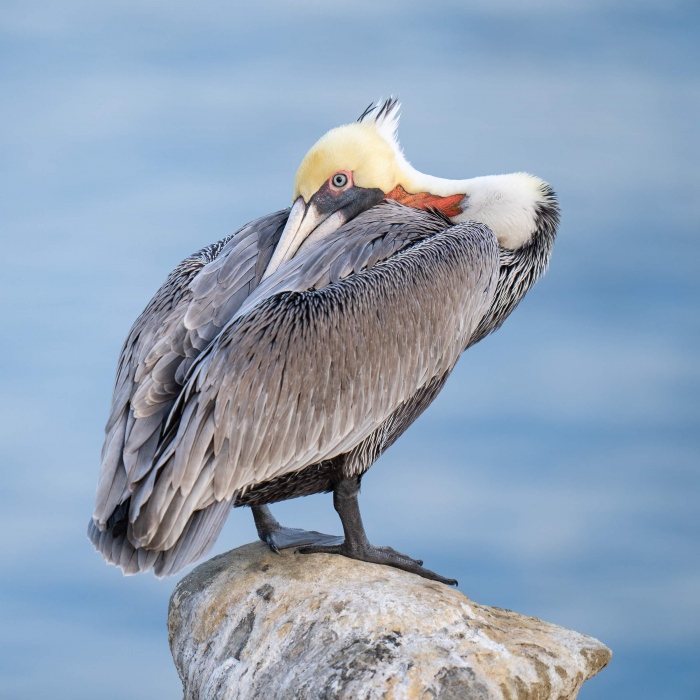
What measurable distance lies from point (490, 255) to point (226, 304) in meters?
1.41

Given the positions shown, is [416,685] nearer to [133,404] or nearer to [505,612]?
[505,612]

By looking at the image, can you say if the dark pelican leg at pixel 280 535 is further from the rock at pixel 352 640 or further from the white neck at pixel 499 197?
the white neck at pixel 499 197

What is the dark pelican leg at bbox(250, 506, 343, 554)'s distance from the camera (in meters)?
6.53

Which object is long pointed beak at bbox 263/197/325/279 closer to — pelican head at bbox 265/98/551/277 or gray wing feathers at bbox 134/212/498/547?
pelican head at bbox 265/98/551/277

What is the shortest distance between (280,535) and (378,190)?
6.54ft

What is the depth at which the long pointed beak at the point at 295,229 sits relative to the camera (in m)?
6.56

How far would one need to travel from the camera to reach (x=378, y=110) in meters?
6.95

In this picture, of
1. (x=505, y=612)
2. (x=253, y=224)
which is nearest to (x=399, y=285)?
(x=253, y=224)

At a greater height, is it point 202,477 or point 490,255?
point 490,255

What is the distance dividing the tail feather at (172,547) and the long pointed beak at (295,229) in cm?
144

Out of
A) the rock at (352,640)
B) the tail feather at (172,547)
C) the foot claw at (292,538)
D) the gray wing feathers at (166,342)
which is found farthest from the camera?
the foot claw at (292,538)

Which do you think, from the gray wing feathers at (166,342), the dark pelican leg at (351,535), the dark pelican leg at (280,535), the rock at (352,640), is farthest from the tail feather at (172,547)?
the dark pelican leg at (280,535)

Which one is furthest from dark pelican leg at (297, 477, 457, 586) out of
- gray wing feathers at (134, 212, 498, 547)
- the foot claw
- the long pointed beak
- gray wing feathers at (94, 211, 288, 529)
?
the long pointed beak

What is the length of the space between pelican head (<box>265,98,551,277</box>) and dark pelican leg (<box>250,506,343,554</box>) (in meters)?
1.36
